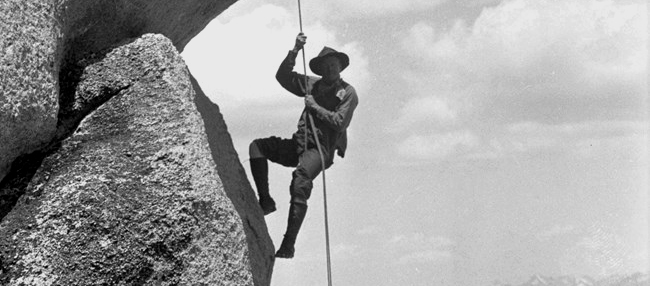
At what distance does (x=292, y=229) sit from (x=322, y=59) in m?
2.02

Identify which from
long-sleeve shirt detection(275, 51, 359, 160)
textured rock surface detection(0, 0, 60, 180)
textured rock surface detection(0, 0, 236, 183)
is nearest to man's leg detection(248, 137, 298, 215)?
long-sleeve shirt detection(275, 51, 359, 160)

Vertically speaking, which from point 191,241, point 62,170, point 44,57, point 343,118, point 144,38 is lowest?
point 191,241

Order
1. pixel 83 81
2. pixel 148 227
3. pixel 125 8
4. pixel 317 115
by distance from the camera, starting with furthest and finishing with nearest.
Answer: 1. pixel 317 115
2. pixel 125 8
3. pixel 83 81
4. pixel 148 227

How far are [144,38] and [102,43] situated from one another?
447 mm

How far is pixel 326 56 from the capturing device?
36.3 ft

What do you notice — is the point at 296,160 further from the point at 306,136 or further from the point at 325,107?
the point at 325,107

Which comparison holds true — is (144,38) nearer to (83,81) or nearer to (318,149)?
(83,81)

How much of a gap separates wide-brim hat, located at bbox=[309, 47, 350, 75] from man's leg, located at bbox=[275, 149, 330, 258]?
1205 millimetres

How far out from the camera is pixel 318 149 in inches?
421

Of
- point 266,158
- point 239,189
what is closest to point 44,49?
point 239,189

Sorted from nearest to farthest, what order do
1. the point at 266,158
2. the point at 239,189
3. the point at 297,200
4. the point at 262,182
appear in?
the point at 239,189, the point at 297,200, the point at 262,182, the point at 266,158

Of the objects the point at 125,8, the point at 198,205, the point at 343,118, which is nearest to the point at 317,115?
the point at 343,118

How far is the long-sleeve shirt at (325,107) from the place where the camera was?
10680 mm

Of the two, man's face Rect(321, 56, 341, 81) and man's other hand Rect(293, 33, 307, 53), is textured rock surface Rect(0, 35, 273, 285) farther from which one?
man's face Rect(321, 56, 341, 81)
